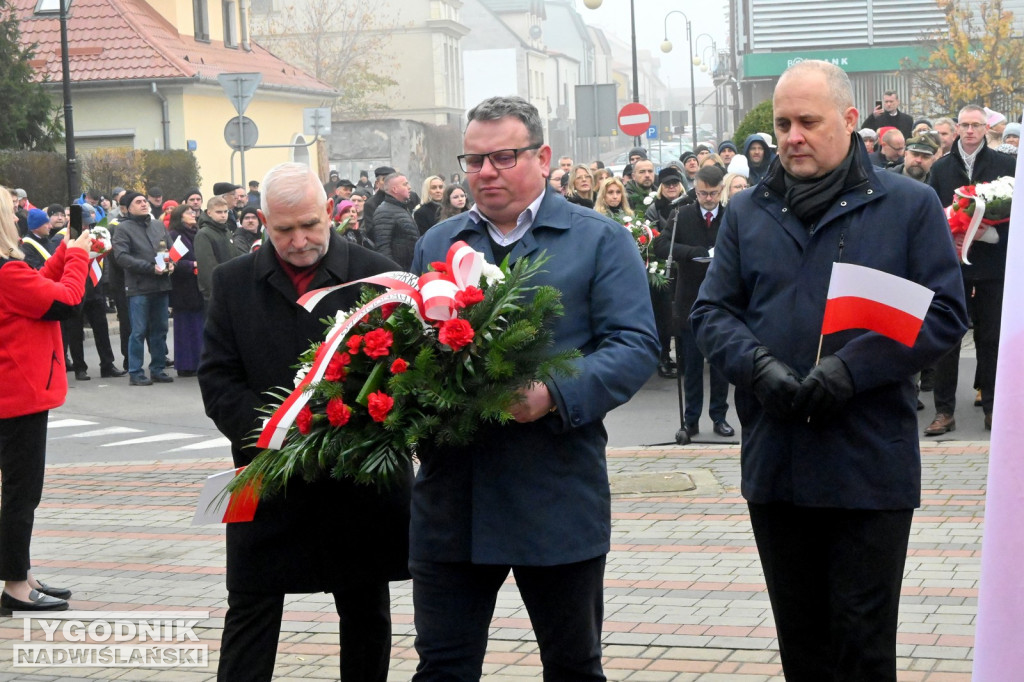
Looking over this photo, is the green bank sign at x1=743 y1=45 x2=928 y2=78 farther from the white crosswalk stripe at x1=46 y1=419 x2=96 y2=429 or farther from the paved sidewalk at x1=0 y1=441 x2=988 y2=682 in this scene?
the paved sidewalk at x1=0 y1=441 x2=988 y2=682

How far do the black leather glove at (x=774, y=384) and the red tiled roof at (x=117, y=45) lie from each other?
35598mm

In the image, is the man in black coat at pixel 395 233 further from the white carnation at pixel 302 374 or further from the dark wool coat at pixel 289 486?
the white carnation at pixel 302 374

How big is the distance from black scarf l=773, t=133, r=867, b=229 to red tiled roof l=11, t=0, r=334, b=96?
116 ft

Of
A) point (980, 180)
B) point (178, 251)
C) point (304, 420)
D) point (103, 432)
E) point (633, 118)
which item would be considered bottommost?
point (103, 432)

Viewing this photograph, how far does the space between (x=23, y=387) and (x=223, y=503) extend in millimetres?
2573

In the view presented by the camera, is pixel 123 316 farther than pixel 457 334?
Yes

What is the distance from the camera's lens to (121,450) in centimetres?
1288

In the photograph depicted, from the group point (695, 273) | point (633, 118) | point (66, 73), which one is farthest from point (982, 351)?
point (66, 73)

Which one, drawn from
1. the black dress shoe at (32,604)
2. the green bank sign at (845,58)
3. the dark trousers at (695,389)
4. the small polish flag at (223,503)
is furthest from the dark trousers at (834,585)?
the green bank sign at (845,58)

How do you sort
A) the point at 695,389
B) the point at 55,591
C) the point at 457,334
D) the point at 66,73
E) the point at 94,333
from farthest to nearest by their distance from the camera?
the point at 66,73 → the point at 94,333 → the point at 695,389 → the point at 55,591 → the point at 457,334

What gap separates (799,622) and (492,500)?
3.23ft

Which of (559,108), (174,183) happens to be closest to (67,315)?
(174,183)

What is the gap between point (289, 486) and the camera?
466 cm

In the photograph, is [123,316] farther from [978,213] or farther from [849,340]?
[849,340]
